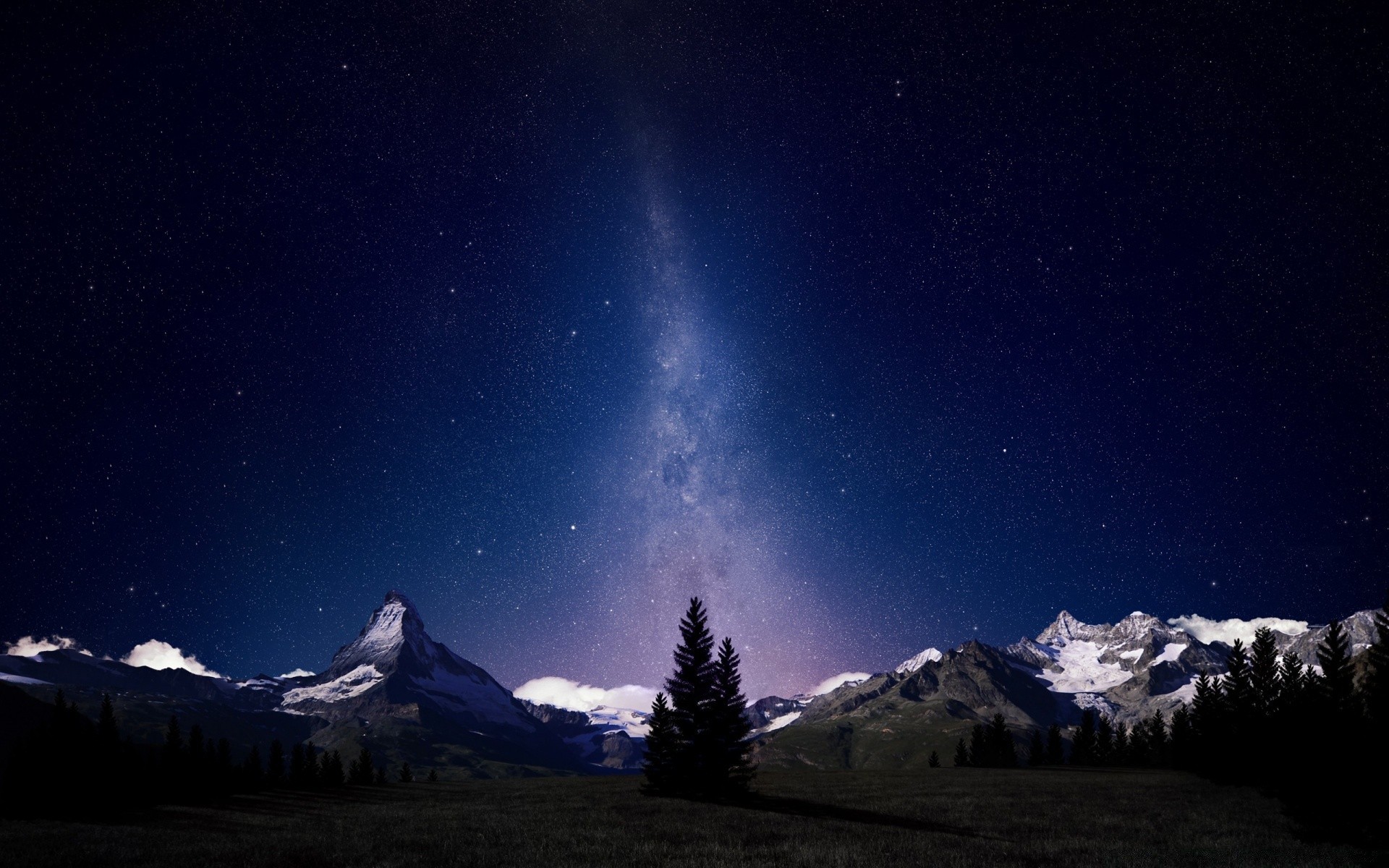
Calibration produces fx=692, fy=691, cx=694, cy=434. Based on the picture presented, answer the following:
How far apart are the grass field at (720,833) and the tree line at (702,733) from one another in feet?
7.87

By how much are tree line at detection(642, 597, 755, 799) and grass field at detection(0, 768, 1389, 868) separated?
2399 mm

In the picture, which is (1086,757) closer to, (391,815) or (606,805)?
(606,805)

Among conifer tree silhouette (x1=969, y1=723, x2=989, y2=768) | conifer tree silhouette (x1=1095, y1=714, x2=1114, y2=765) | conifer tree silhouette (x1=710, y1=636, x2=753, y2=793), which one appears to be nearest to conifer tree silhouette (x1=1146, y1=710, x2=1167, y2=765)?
conifer tree silhouette (x1=1095, y1=714, x2=1114, y2=765)

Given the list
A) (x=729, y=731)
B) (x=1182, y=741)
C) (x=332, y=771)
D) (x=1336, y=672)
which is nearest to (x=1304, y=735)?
(x=729, y=731)

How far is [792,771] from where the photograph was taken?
77.6 meters

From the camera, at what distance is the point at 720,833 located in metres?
21.1

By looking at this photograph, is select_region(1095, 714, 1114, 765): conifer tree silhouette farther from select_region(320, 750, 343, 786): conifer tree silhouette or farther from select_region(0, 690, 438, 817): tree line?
select_region(320, 750, 343, 786): conifer tree silhouette

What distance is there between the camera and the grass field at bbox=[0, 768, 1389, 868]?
1677 centimetres

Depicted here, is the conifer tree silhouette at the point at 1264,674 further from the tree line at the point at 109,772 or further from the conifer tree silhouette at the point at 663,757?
the tree line at the point at 109,772

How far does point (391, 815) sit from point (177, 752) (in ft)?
289

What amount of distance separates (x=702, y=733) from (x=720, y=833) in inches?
652

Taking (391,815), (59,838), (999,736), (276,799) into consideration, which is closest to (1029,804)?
(391,815)

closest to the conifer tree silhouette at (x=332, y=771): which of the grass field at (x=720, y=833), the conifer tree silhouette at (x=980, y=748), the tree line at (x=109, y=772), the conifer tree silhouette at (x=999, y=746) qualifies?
the tree line at (x=109, y=772)

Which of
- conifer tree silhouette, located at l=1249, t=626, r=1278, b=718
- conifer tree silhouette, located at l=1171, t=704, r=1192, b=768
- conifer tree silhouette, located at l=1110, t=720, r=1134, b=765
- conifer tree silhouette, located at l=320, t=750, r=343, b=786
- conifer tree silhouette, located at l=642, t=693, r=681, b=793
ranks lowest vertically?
conifer tree silhouette, located at l=320, t=750, r=343, b=786
